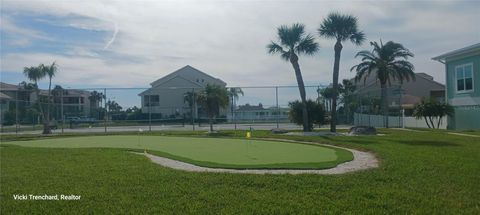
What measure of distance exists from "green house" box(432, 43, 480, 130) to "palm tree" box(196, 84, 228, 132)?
47.4 ft

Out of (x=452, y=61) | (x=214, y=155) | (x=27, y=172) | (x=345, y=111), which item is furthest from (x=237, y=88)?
(x=27, y=172)

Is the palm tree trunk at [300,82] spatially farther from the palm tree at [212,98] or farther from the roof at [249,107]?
the roof at [249,107]

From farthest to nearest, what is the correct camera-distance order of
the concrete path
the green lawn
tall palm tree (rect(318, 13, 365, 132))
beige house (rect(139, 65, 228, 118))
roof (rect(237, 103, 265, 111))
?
beige house (rect(139, 65, 228, 118))
roof (rect(237, 103, 265, 111))
tall palm tree (rect(318, 13, 365, 132))
the concrete path
the green lawn

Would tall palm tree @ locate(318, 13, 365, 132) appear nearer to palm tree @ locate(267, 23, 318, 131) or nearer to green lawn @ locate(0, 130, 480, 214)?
palm tree @ locate(267, 23, 318, 131)

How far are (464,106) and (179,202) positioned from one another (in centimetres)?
2699

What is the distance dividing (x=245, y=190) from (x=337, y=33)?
19162 millimetres

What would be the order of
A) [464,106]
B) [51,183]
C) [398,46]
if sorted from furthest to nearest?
[398,46]
[464,106]
[51,183]

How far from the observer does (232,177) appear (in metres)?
7.91

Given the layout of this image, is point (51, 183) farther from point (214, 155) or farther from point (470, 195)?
point (470, 195)

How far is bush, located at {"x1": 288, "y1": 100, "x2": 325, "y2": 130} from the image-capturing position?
2609 centimetres

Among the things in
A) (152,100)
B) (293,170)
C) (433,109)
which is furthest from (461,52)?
(293,170)

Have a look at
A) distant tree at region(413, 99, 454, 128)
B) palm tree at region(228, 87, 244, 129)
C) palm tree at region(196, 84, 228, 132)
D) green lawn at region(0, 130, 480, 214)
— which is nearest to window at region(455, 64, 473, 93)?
distant tree at region(413, 99, 454, 128)

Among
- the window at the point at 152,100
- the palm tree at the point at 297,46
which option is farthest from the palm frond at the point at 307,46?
the window at the point at 152,100

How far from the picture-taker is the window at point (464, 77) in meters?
28.5
